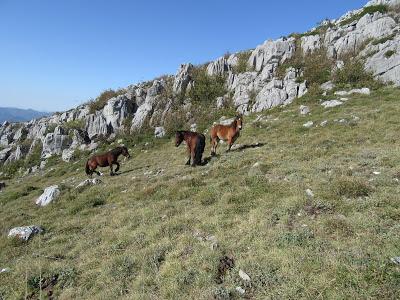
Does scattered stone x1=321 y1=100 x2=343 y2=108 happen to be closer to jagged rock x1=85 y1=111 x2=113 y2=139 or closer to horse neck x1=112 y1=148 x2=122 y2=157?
horse neck x1=112 y1=148 x2=122 y2=157

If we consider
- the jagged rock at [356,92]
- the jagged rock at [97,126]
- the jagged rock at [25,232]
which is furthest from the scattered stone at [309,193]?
the jagged rock at [97,126]

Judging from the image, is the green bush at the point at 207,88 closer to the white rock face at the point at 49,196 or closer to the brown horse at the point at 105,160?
the brown horse at the point at 105,160

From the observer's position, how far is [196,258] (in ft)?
26.5

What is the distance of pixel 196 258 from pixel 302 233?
246cm

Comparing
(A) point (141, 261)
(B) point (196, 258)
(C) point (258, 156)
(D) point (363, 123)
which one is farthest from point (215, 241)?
(D) point (363, 123)

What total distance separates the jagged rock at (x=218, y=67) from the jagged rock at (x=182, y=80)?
227 centimetres

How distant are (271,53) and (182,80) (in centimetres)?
937

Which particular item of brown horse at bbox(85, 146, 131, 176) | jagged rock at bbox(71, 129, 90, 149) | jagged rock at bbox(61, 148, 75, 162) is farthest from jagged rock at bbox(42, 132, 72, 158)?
brown horse at bbox(85, 146, 131, 176)

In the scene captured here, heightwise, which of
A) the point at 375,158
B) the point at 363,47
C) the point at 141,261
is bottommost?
the point at 141,261

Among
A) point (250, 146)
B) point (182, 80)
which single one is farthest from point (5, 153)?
point (250, 146)

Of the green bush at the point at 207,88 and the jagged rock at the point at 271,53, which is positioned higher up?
the jagged rock at the point at 271,53

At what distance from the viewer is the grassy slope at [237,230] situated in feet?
22.2

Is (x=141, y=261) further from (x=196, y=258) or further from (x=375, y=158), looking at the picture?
(x=375, y=158)

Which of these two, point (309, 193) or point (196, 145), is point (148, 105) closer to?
point (196, 145)
